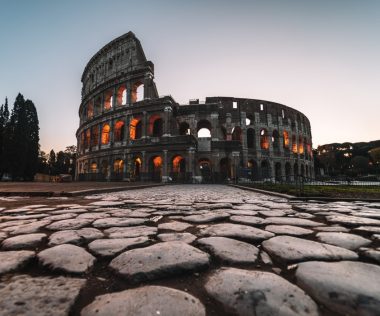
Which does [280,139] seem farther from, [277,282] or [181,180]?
[277,282]

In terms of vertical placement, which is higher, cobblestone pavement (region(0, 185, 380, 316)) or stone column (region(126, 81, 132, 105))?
stone column (region(126, 81, 132, 105))

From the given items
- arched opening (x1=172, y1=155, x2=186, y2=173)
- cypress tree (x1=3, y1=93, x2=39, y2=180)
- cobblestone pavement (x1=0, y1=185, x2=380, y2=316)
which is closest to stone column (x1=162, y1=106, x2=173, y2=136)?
arched opening (x1=172, y1=155, x2=186, y2=173)

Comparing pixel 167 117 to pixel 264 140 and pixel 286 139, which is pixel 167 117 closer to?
pixel 264 140

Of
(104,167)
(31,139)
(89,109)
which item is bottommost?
(104,167)

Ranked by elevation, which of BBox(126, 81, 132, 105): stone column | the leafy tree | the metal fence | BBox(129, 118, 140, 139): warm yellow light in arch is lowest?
the metal fence

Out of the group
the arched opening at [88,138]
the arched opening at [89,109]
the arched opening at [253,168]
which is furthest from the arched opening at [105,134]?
the arched opening at [253,168]

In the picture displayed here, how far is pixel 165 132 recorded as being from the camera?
2103 cm

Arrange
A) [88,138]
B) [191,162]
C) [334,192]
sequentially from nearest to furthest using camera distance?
[334,192] → [191,162] → [88,138]

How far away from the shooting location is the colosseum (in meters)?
21.1

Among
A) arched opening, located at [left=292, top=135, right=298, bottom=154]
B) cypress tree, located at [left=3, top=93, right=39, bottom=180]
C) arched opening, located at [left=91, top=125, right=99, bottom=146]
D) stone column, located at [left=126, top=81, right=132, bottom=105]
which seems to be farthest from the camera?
arched opening, located at [left=292, top=135, right=298, bottom=154]

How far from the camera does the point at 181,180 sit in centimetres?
2056

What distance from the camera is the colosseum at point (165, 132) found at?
21.1 metres

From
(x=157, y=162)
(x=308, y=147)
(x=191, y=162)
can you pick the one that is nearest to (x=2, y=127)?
(x=157, y=162)

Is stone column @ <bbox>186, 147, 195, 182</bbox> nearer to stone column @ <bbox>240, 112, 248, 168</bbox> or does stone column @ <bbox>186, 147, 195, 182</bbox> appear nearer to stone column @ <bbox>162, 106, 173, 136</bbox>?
stone column @ <bbox>162, 106, 173, 136</bbox>
